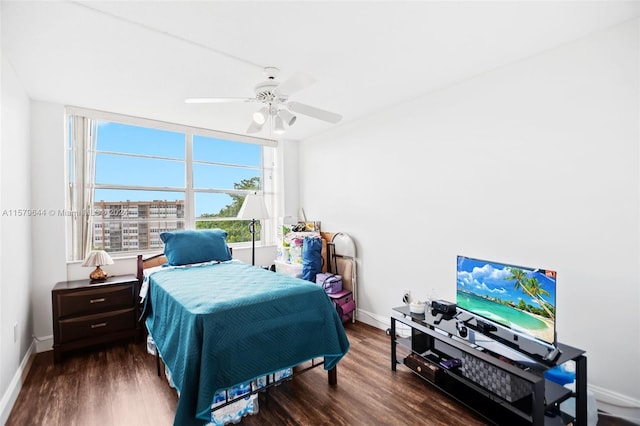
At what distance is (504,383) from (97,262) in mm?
3660

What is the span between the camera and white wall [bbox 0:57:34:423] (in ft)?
7.04

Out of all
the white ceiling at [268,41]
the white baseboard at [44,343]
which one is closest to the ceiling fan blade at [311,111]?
the white ceiling at [268,41]

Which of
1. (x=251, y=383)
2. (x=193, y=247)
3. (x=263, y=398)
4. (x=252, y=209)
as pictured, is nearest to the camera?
(x=251, y=383)

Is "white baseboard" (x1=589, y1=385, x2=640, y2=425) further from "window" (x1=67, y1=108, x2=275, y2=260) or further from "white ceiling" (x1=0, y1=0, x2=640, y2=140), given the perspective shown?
"window" (x1=67, y1=108, x2=275, y2=260)

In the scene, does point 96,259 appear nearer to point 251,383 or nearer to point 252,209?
point 252,209

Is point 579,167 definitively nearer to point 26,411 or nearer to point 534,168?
point 534,168

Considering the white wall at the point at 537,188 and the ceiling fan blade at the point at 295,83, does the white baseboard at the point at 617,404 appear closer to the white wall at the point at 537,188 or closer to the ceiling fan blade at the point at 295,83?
the white wall at the point at 537,188

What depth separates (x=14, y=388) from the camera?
227 cm

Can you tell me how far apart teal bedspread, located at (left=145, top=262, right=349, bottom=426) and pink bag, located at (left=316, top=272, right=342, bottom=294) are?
1.15m

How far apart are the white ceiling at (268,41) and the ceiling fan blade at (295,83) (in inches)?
11.4

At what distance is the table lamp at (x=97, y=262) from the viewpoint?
10.2 feet

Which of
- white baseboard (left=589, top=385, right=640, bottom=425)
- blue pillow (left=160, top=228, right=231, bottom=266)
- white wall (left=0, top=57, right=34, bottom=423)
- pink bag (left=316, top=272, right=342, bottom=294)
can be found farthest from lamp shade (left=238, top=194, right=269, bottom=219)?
white baseboard (left=589, top=385, right=640, bottom=425)

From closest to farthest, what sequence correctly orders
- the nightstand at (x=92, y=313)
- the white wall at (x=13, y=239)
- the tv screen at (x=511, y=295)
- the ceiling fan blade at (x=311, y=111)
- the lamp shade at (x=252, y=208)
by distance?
the tv screen at (x=511, y=295) → the white wall at (x=13, y=239) → the ceiling fan blade at (x=311, y=111) → the nightstand at (x=92, y=313) → the lamp shade at (x=252, y=208)

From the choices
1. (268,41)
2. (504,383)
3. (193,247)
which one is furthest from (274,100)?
(504,383)
